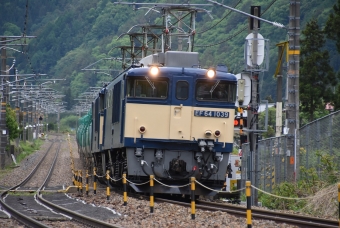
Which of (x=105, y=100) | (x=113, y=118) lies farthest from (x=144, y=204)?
(x=105, y=100)

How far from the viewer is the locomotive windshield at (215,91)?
1961 cm

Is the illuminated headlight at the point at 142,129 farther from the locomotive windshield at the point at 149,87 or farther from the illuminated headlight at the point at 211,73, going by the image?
the illuminated headlight at the point at 211,73

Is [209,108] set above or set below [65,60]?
below

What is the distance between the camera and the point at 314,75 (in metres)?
45.9

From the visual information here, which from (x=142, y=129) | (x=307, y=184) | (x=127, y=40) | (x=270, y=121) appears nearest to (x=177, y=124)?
(x=142, y=129)

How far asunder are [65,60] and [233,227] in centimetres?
17843

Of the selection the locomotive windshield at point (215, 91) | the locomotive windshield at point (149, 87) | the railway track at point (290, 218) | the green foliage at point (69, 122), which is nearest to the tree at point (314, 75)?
the locomotive windshield at point (215, 91)

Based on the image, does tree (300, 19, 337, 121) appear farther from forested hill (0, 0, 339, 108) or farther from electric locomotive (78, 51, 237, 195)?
electric locomotive (78, 51, 237, 195)

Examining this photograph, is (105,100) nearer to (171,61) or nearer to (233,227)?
(171,61)

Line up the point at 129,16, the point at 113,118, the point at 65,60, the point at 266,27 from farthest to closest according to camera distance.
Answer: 1. the point at 65,60
2. the point at 129,16
3. the point at 266,27
4. the point at 113,118

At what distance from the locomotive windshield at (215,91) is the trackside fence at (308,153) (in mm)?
1987

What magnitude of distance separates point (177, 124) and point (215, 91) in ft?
4.44

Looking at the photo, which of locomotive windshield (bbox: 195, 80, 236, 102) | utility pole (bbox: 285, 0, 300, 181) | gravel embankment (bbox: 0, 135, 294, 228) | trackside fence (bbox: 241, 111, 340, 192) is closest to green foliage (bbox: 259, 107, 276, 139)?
trackside fence (bbox: 241, 111, 340, 192)

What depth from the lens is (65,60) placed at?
621 feet
